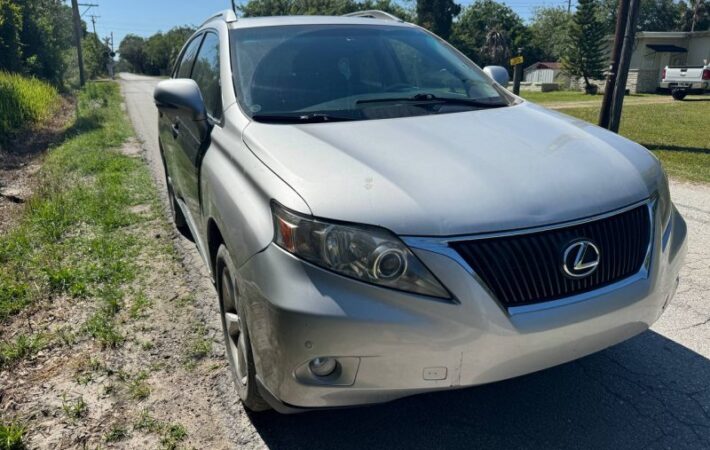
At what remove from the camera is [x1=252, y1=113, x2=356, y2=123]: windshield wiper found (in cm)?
273

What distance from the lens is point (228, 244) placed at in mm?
2449

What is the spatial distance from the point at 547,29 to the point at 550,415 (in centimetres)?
7814

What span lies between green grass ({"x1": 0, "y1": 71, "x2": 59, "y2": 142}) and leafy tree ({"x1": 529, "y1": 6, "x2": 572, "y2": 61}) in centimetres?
5835

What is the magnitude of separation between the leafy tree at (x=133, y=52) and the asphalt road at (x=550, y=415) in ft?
374

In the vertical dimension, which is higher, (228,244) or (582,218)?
(582,218)

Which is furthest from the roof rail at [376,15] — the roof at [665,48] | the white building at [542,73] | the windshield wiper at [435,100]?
the white building at [542,73]

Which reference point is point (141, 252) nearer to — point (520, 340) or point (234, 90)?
point (234, 90)

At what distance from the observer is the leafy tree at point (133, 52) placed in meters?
109

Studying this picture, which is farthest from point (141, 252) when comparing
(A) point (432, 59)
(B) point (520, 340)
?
(B) point (520, 340)

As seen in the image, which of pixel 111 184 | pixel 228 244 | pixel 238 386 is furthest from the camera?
pixel 111 184

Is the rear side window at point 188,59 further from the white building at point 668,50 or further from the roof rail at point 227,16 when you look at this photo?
the white building at point 668,50

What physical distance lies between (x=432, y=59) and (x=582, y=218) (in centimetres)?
194

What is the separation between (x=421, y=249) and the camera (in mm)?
1901

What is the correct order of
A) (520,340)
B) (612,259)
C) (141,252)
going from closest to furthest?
(520,340) → (612,259) → (141,252)
